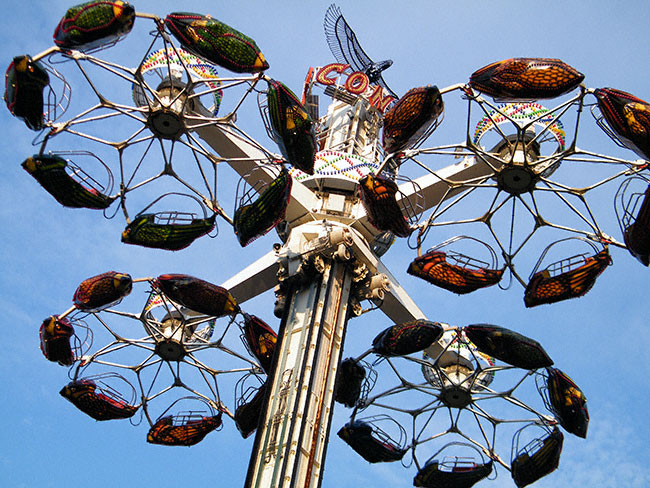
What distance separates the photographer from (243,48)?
1962 cm

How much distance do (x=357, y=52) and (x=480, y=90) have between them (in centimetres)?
1510

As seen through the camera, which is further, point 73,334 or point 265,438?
point 73,334

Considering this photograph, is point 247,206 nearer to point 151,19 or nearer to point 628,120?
point 151,19

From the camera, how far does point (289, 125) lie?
1964 cm

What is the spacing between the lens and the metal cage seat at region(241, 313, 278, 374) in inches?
974

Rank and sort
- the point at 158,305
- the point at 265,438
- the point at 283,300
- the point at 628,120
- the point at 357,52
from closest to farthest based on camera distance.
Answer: the point at 628,120 → the point at 265,438 → the point at 283,300 → the point at 158,305 → the point at 357,52

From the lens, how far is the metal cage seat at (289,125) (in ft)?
64.3

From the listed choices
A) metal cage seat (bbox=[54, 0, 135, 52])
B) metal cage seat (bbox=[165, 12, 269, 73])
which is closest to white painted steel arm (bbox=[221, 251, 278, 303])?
metal cage seat (bbox=[165, 12, 269, 73])

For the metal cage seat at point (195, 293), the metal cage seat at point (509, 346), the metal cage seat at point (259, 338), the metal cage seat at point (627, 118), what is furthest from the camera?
the metal cage seat at point (259, 338)

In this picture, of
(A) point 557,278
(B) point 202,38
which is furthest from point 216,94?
(A) point 557,278

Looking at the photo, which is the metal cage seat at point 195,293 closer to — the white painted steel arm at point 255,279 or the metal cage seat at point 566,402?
the white painted steel arm at point 255,279

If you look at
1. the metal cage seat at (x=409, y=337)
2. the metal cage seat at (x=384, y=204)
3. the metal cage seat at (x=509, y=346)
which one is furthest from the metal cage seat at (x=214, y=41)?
the metal cage seat at (x=509, y=346)

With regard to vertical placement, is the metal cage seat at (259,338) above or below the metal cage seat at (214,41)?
below

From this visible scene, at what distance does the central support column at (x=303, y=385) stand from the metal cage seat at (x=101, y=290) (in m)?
4.25
